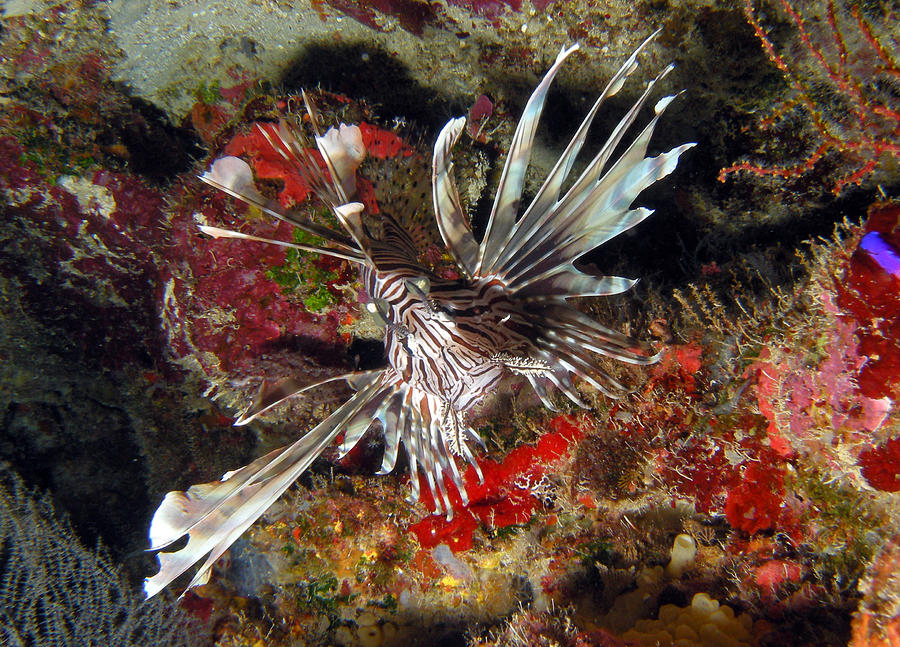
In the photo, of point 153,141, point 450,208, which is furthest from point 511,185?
point 153,141

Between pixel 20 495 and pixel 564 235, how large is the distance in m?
6.05

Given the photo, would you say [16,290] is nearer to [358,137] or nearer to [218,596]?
[218,596]

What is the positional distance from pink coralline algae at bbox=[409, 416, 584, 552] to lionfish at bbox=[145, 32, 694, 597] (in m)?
0.26

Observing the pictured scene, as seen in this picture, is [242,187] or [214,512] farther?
[242,187]

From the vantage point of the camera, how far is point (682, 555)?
2389 millimetres

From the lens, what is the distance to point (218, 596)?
4949 millimetres

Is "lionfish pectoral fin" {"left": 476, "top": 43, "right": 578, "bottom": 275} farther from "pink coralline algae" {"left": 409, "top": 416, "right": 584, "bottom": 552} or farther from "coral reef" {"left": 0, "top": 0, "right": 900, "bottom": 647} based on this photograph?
"pink coralline algae" {"left": 409, "top": 416, "right": 584, "bottom": 552}

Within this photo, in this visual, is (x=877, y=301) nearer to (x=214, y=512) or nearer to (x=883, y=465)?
(x=883, y=465)

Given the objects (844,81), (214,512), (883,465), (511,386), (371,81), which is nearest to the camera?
(883,465)

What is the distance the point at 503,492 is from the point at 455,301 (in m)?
1.40

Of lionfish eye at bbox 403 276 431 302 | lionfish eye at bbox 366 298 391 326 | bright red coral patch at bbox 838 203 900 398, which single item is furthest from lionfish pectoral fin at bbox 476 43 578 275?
bright red coral patch at bbox 838 203 900 398

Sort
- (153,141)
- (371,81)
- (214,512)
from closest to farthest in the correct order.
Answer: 1. (214,512)
2. (371,81)
3. (153,141)

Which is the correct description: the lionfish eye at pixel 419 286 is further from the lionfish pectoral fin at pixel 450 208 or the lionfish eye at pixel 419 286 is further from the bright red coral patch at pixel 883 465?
the bright red coral patch at pixel 883 465

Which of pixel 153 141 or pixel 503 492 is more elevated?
pixel 153 141
